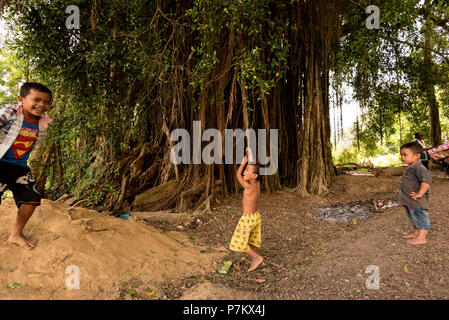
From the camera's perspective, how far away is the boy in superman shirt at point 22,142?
2.12 metres

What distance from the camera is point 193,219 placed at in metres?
4.59

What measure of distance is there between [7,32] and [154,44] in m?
2.14

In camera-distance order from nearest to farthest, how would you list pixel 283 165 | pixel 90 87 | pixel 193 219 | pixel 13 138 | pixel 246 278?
1. pixel 13 138
2. pixel 246 278
3. pixel 90 87
4. pixel 193 219
5. pixel 283 165

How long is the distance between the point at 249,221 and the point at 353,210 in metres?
2.85

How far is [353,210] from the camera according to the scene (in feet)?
16.0

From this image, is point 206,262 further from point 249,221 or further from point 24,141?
point 24,141

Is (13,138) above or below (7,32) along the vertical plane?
below

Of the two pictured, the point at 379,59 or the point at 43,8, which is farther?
the point at 379,59

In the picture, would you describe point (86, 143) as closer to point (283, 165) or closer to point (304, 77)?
point (283, 165)

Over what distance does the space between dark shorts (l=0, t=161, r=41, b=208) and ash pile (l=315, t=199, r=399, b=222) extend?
4.02 m

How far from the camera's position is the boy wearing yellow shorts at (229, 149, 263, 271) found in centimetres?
276

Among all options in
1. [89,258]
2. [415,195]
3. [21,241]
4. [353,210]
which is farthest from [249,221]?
[353,210]

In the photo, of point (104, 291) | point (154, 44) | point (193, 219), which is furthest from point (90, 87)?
point (104, 291)

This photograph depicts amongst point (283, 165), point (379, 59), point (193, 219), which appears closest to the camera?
point (193, 219)
